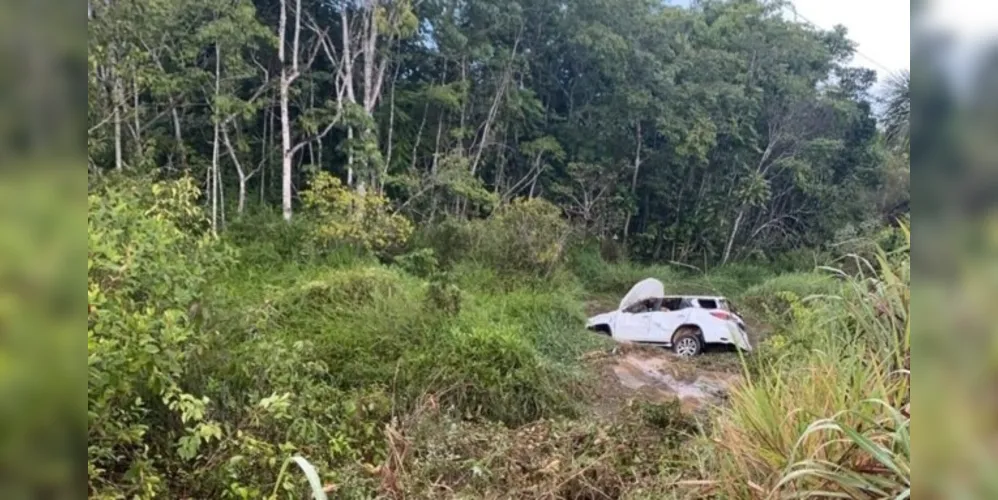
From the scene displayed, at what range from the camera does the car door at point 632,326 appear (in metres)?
3.16

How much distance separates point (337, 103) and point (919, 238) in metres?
2.98

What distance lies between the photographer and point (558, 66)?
334 centimetres

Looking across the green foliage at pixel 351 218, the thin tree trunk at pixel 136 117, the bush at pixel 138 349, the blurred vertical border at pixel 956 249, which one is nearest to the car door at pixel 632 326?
the green foliage at pixel 351 218

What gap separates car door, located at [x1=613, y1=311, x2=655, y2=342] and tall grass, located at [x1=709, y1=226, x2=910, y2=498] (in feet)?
4.74

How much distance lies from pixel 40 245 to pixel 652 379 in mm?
2800

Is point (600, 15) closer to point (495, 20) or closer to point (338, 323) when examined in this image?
point (495, 20)

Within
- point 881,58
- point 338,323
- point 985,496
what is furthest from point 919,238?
point 338,323

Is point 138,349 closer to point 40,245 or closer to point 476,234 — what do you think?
point 40,245

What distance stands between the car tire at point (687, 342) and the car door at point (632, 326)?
16 cm

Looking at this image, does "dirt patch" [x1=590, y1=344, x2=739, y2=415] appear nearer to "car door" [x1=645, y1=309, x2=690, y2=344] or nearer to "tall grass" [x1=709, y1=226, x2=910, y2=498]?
"car door" [x1=645, y1=309, x2=690, y2=344]

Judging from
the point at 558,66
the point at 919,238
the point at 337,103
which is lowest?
the point at 919,238

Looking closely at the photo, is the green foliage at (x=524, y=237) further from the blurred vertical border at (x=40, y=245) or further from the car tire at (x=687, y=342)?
the blurred vertical border at (x=40, y=245)

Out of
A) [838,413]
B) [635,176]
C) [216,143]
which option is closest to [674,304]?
[635,176]

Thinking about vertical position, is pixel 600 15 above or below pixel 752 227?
above
